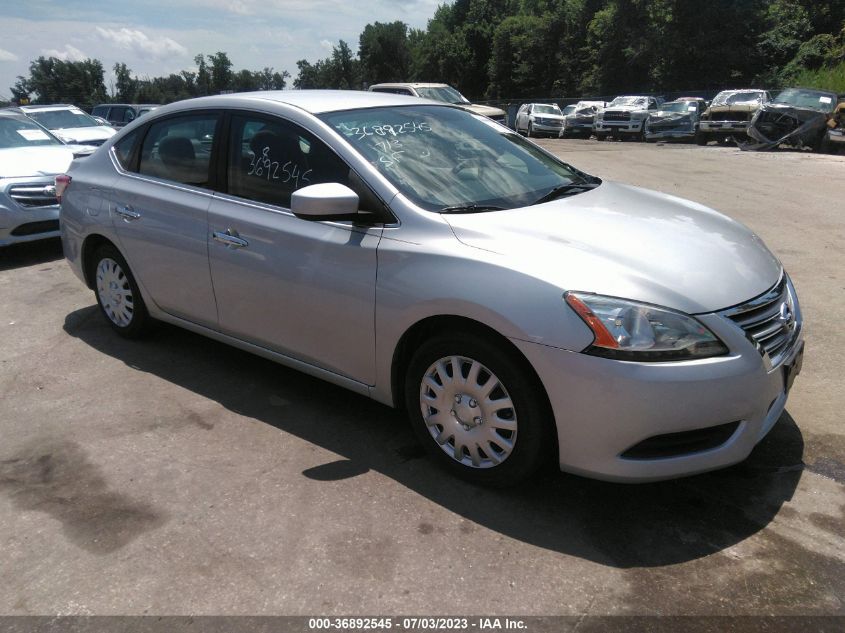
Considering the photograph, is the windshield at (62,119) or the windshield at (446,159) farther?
the windshield at (62,119)

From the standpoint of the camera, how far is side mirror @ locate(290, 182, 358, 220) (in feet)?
10.6

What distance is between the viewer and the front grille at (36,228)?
7.57m

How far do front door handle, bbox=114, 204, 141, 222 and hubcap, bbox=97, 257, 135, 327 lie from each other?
16.0 inches

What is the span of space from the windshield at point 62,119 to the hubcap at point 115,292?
9.87 meters

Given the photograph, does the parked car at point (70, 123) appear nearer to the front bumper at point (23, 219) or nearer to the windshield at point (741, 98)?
the front bumper at point (23, 219)

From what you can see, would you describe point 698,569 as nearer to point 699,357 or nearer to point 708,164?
point 699,357

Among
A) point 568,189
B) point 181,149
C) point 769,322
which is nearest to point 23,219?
point 181,149

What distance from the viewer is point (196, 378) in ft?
14.9

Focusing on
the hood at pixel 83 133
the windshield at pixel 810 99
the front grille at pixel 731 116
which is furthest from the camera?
the front grille at pixel 731 116

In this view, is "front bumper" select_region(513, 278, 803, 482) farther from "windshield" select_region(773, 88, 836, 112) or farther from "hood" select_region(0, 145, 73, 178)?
"windshield" select_region(773, 88, 836, 112)

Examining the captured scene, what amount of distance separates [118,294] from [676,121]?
1042 inches

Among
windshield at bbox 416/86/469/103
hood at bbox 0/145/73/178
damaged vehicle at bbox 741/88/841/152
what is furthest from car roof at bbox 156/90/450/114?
damaged vehicle at bbox 741/88/841/152

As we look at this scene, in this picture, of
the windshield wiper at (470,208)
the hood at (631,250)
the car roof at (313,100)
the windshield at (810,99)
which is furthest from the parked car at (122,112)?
the hood at (631,250)

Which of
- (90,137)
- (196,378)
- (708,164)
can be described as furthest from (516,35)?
(196,378)
